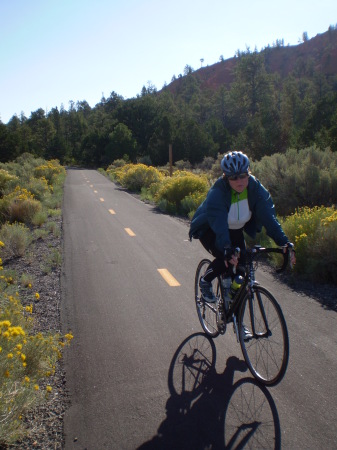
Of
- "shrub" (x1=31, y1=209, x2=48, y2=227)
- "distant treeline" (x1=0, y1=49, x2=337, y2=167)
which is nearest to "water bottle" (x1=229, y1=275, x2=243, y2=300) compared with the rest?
"shrub" (x1=31, y1=209, x2=48, y2=227)

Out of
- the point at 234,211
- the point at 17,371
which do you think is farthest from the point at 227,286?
the point at 17,371

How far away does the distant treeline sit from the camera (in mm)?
46034

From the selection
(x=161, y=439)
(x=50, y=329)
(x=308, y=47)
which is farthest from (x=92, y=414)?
(x=308, y=47)

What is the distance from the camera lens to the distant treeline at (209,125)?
46.0m

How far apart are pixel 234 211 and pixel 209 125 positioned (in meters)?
63.7

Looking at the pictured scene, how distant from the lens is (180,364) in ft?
14.4

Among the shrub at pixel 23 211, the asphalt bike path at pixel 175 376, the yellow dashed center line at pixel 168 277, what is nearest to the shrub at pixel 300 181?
the asphalt bike path at pixel 175 376

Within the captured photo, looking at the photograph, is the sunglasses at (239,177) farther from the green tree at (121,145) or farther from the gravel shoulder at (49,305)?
the green tree at (121,145)

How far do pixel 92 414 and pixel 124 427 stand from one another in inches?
13.1

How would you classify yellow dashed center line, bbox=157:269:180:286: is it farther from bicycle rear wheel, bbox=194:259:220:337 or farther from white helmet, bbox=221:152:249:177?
white helmet, bbox=221:152:249:177

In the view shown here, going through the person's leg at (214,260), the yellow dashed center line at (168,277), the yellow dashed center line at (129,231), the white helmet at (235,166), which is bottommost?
the yellow dashed center line at (129,231)

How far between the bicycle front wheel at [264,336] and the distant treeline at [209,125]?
2305cm

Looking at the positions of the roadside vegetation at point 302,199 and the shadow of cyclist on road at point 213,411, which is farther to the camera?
the roadside vegetation at point 302,199

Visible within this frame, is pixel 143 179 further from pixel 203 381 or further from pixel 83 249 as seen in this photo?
pixel 203 381
